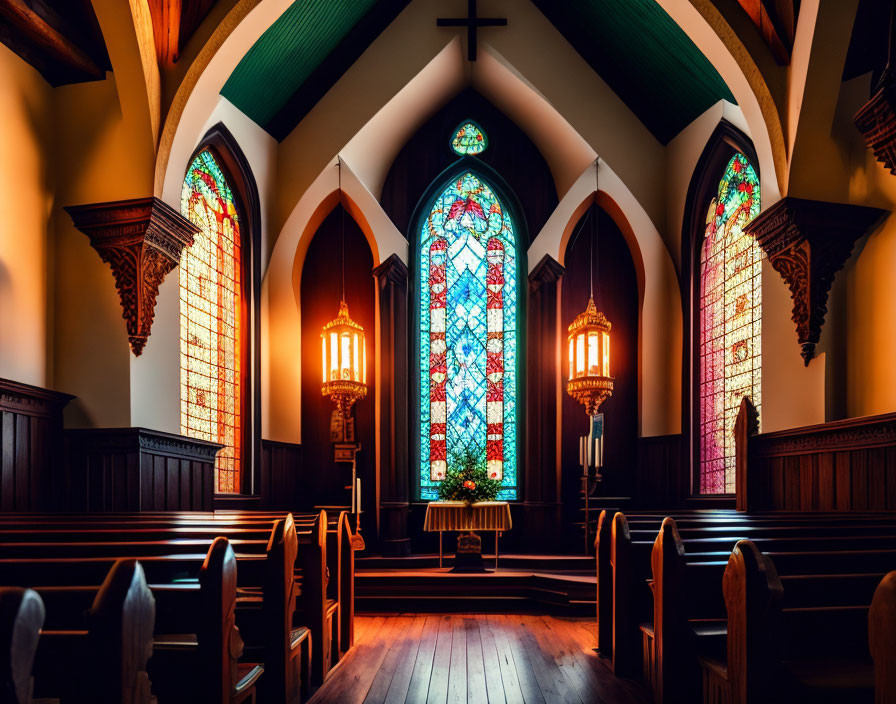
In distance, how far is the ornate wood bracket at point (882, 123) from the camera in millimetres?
4328

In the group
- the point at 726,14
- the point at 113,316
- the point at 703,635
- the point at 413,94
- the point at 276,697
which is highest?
the point at 413,94

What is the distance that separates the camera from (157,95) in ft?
20.4

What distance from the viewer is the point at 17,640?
1229mm

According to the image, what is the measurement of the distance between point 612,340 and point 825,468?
3.94 metres

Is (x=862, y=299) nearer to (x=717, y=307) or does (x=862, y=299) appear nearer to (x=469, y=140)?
(x=717, y=307)

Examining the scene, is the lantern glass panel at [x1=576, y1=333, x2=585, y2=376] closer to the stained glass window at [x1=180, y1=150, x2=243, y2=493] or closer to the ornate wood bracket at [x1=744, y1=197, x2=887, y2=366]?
the ornate wood bracket at [x1=744, y1=197, x2=887, y2=366]

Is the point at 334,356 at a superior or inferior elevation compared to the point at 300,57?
inferior

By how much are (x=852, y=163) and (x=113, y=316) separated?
5.76 metres

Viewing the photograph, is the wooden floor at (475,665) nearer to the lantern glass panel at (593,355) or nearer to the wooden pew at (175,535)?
the wooden pew at (175,535)

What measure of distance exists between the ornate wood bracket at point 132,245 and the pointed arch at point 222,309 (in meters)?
1.15

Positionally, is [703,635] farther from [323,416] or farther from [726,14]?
[323,416]

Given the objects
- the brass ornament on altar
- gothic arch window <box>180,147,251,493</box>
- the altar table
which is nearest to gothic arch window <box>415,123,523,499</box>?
the brass ornament on altar

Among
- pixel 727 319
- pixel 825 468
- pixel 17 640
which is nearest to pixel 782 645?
pixel 17 640

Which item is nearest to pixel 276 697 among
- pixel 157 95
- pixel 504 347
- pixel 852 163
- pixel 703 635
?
pixel 703 635
